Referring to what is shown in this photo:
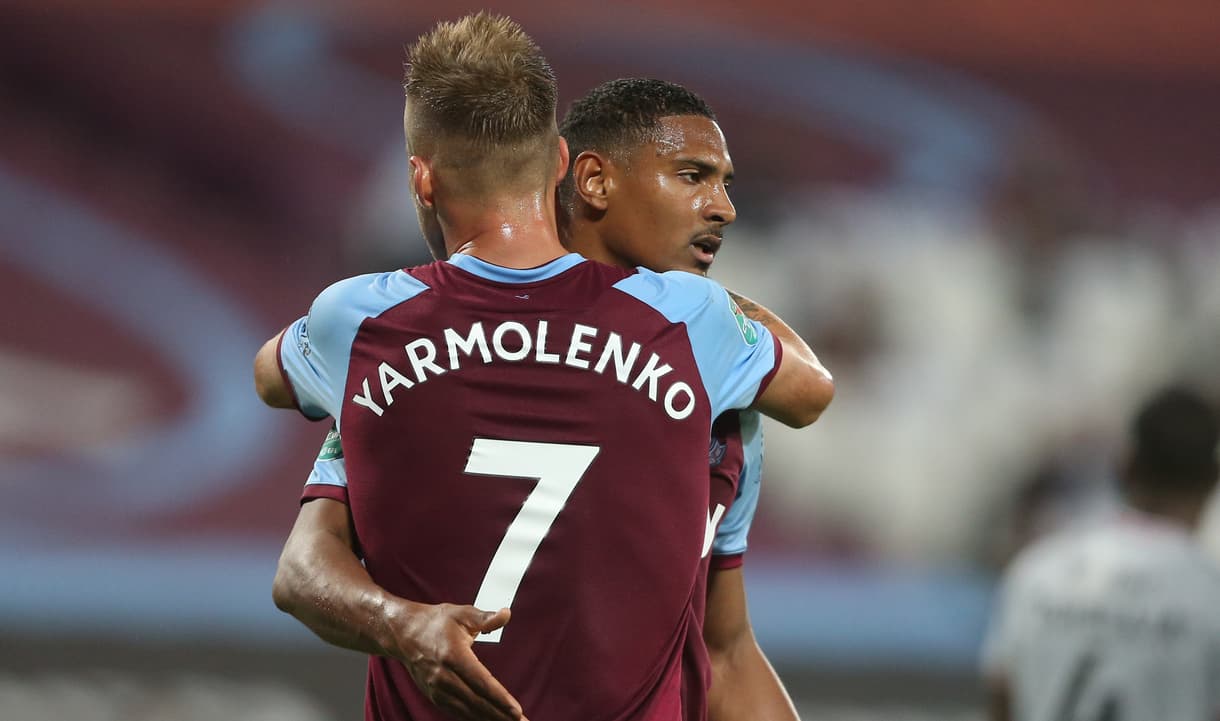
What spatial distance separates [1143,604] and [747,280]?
174 inches

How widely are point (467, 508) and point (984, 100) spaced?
705 centimetres

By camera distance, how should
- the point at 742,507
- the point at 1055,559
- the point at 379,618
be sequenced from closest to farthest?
the point at 379,618 → the point at 742,507 → the point at 1055,559

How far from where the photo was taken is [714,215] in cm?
313

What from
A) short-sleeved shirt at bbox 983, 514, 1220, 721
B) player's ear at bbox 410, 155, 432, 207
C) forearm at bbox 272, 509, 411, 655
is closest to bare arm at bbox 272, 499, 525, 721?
forearm at bbox 272, 509, 411, 655

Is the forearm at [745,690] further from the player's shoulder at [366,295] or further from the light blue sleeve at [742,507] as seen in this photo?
the player's shoulder at [366,295]

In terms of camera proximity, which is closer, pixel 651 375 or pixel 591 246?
pixel 651 375

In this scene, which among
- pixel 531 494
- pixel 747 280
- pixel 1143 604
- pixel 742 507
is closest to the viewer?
pixel 531 494

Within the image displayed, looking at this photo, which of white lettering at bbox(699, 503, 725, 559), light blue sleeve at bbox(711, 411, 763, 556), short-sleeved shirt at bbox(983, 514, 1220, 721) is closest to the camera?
white lettering at bbox(699, 503, 725, 559)

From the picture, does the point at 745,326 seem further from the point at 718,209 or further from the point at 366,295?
the point at 366,295

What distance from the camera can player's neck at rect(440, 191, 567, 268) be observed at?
2699 mm

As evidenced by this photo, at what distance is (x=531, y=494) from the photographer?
256cm

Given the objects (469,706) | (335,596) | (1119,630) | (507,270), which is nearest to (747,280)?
(1119,630)

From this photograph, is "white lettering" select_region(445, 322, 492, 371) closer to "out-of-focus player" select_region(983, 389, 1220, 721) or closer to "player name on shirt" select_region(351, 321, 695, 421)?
"player name on shirt" select_region(351, 321, 695, 421)

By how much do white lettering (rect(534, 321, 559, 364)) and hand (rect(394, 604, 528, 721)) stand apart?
1.55ft
